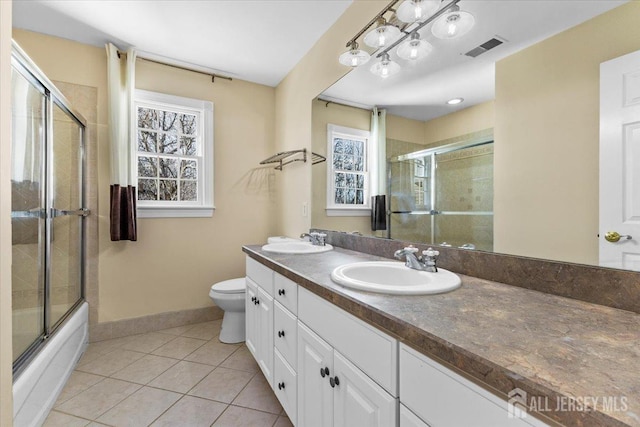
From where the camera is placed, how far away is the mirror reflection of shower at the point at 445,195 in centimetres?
115

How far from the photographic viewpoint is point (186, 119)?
9.00 feet

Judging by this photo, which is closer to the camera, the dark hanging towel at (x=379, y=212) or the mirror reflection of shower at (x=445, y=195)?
the mirror reflection of shower at (x=445, y=195)

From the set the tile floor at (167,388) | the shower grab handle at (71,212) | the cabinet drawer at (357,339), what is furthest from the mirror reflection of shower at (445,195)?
the shower grab handle at (71,212)

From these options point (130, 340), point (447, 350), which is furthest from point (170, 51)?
point (447, 350)

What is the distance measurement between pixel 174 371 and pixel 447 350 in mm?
1989

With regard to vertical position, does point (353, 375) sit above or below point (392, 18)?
below

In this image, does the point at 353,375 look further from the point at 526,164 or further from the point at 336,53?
the point at 336,53

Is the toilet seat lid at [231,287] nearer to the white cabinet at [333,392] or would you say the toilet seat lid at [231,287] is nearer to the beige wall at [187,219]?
the beige wall at [187,219]

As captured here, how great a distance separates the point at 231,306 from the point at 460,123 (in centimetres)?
200

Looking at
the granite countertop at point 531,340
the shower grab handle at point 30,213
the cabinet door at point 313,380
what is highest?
the shower grab handle at point 30,213

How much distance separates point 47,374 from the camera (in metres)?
1.50

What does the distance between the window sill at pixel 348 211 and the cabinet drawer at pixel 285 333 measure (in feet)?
2.56

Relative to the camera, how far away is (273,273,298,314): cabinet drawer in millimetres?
1254

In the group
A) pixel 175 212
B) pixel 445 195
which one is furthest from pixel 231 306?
pixel 445 195
